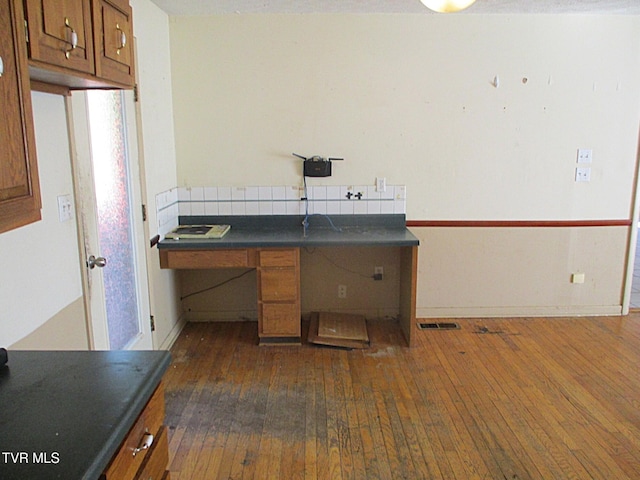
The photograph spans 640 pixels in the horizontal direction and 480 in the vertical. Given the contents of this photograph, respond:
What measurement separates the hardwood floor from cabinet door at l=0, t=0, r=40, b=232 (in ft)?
5.30

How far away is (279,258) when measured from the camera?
363 centimetres

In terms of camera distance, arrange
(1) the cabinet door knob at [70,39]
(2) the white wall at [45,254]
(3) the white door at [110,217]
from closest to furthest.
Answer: (1) the cabinet door knob at [70,39] → (2) the white wall at [45,254] → (3) the white door at [110,217]

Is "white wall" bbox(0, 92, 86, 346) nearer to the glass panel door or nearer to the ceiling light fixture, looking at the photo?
the glass panel door

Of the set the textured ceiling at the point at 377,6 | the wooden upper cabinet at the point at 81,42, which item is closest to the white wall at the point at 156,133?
the textured ceiling at the point at 377,6

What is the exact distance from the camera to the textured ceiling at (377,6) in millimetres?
3506

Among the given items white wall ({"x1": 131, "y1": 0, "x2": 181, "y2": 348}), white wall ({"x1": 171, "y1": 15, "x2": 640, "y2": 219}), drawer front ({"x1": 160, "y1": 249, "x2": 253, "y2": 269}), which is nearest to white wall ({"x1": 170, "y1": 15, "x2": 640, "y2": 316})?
white wall ({"x1": 171, "y1": 15, "x2": 640, "y2": 219})

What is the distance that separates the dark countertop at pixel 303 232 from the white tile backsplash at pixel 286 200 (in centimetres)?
5

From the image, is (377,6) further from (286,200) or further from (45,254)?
(45,254)

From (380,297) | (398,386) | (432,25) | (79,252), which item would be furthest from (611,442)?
(432,25)

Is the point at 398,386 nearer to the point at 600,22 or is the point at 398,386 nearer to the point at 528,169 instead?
the point at 528,169

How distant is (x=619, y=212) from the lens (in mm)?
4223

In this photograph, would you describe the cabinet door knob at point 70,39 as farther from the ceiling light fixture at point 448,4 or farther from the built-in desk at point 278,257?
the built-in desk at point 278,257

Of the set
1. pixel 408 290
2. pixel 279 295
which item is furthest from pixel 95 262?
pixel 408 290

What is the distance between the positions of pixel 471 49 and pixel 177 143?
2.34m
